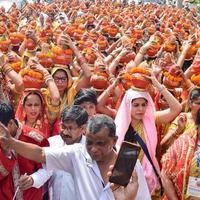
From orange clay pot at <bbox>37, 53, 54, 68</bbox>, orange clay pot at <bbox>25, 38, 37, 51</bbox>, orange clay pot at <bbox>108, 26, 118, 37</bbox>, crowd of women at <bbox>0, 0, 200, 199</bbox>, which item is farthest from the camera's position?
orange clay pot at <bbox>108, 26, 118, 37</bbox>

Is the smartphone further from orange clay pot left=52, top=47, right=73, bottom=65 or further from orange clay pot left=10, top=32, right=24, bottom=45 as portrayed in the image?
orange clay pot left=10, top=32, right=24, bottom=45

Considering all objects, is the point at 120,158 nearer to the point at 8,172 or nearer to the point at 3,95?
the point at 8,172

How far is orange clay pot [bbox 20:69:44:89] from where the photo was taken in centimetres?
507

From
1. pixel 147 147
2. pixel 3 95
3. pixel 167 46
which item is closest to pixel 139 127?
pixel 147 147

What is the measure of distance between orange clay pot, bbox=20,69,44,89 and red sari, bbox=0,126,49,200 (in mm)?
1282

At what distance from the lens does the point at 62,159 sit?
10.3 ft

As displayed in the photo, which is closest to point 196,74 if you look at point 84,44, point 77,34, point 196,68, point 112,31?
point 196,68

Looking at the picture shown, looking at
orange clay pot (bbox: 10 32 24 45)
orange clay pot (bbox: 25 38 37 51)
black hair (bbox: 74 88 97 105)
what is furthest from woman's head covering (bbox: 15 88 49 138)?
orange clay pot (bbox: 10 32 24 45)

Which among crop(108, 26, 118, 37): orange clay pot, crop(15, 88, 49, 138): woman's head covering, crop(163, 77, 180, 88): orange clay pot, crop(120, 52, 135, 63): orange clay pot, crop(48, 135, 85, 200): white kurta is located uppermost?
crop(108, 26, 118, 37): orange clay pot

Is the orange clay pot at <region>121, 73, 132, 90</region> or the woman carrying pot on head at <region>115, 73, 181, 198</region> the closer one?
the woman carrying pot on head at <region>115, 73, 181, 198</region>

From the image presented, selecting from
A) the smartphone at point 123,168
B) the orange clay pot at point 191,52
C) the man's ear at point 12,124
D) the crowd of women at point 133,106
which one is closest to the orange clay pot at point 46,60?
the crowd of women at point 133,106

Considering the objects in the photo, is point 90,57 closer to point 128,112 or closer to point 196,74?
point 196,74

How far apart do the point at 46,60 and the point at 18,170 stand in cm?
297

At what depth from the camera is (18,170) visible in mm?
3646
